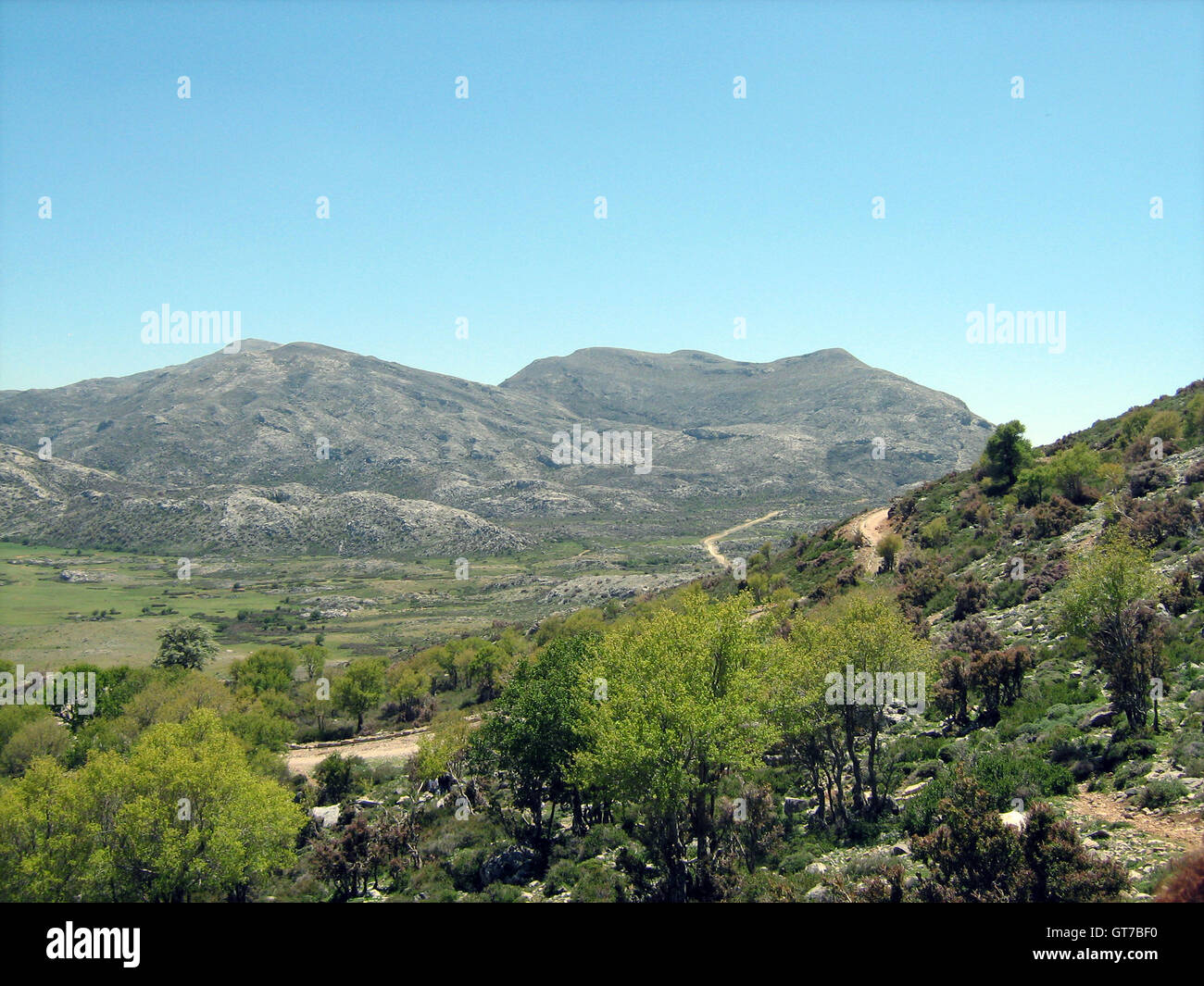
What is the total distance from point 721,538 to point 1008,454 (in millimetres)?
112324

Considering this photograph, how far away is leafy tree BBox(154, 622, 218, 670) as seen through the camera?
65.6 meters

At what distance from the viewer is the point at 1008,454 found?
5272cm

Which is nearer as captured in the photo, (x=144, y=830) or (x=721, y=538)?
(x=144, y=830)

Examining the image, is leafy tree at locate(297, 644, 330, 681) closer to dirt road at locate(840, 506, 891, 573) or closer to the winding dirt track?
dirt road at locate(840, 506, 891, 573)

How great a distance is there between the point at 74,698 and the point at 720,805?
49835 mm

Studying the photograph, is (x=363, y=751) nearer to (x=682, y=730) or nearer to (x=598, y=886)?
(x=598, y=886)

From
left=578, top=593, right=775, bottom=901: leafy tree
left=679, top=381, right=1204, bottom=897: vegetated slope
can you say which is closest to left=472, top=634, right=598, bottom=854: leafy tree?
left=578, top=593, right=775, bottom=901: leafy tree

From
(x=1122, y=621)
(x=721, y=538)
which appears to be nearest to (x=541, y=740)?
(x=1122, y=621)

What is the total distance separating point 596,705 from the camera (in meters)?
25.2

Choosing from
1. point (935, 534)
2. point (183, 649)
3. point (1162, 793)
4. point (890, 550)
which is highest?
point (935, 534)

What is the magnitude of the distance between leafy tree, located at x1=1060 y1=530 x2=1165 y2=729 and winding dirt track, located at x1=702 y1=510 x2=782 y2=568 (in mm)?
103427

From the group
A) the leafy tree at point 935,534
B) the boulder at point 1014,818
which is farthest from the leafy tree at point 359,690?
the boulder at point 1014,818

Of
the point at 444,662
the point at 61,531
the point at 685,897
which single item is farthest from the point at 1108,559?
the point at 61,531
